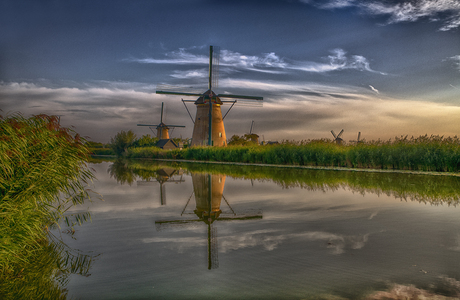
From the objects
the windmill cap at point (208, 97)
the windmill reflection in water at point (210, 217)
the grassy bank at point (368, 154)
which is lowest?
the windmill reflection in water at point (210, 217)

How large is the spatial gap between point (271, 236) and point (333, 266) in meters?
1.37

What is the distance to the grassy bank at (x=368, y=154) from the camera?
15.2 m

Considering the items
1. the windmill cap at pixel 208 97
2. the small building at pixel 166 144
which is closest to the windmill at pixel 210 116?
the windmill cap at pixel 208 97

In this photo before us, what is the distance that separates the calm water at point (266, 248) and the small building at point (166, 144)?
161ft

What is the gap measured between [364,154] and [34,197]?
1708 centimetres

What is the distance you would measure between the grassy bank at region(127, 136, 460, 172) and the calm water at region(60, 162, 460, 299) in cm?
852

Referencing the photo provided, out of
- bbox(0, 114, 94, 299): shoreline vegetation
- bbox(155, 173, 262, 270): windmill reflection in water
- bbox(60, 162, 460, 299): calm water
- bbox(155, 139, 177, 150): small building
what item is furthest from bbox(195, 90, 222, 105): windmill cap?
bbox(0, 114, 94, 299): shoreline vegetation

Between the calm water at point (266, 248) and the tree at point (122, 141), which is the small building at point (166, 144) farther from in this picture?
the calm water at point (266, 248)

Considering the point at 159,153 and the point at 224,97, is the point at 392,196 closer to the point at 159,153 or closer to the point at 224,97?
the point at 224,97

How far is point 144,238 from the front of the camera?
15.6 ft

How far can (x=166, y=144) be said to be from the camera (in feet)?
186

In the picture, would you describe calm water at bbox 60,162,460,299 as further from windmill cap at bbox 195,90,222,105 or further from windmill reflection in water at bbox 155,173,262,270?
windmill cap at bbox 195,90,222,105

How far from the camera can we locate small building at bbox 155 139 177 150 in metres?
56.5

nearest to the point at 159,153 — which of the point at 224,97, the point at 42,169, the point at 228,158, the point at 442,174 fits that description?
the point at 224,97
